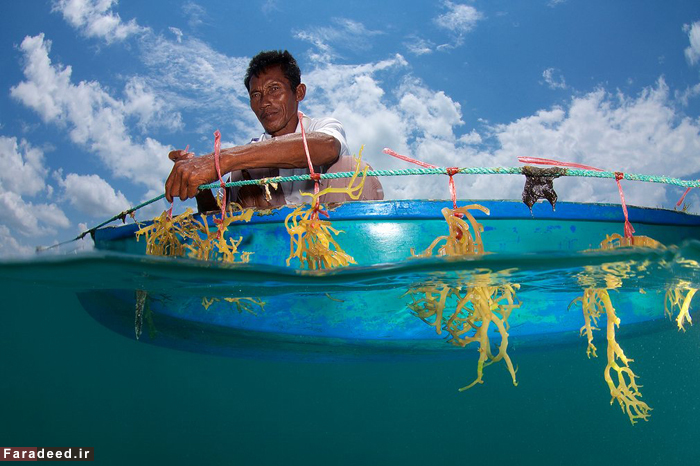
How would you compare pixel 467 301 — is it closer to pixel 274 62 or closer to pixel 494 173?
pixel 494 173

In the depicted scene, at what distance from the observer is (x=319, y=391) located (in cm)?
1552

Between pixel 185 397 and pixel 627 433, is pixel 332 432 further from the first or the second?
pixel 627 433

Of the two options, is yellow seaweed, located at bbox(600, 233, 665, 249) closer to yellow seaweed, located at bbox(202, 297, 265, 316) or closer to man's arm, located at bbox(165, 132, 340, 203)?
man's arm, located at bbox(165, 132, 340, 203)

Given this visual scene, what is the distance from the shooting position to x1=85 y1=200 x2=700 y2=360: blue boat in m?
2.94

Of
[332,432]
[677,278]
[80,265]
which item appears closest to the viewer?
[80,265]

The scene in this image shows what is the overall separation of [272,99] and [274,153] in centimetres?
166

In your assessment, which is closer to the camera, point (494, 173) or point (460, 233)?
point (494, 173)

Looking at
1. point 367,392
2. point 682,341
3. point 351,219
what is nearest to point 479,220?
point 351,219

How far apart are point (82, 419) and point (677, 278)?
21.9 m

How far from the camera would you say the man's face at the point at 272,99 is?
175 inches

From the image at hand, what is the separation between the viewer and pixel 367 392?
45.5 ft

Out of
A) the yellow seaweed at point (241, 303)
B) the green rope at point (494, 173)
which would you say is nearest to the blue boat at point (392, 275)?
the yellow seaweed at point (241, 303)

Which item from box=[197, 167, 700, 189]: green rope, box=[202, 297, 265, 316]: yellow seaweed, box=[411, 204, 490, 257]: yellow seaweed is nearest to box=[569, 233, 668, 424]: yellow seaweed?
box=[197, 167, 700, 189]: green rope

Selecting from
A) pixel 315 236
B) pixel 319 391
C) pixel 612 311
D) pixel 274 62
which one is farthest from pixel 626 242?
pixel 319 391
